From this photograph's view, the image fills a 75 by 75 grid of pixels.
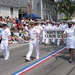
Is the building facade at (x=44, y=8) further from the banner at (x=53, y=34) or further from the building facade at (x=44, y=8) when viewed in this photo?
the banner at (x=53, y=34)

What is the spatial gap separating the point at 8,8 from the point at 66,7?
33.5 metres

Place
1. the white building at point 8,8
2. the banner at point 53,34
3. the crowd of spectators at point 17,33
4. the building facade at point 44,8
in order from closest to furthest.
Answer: the banner at point 53,34, the crowd of spectators at point 17,33, the white building at point 8,8, the building facade at point 44,8

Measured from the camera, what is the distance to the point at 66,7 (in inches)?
2645

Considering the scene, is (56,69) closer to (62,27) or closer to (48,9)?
(62,27)

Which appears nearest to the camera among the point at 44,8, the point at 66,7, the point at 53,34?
the point at 53,34

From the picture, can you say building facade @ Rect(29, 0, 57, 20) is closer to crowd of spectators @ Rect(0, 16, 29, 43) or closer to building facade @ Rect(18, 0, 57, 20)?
building facade @ Rect(18, 0, 57, 20)

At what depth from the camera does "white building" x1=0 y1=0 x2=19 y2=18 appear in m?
34.5

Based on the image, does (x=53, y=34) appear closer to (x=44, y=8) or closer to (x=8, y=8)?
(x=8, y=8)

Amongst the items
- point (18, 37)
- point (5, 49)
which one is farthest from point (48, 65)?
point (18, 37)

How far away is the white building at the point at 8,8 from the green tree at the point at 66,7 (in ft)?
97.3

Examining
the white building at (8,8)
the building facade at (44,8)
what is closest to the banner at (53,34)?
the white building at (8,8)

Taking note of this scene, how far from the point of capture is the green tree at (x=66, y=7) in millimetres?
66688

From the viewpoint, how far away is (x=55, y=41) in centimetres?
2141

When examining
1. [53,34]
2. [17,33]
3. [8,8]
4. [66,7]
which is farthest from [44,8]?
[53,34]
